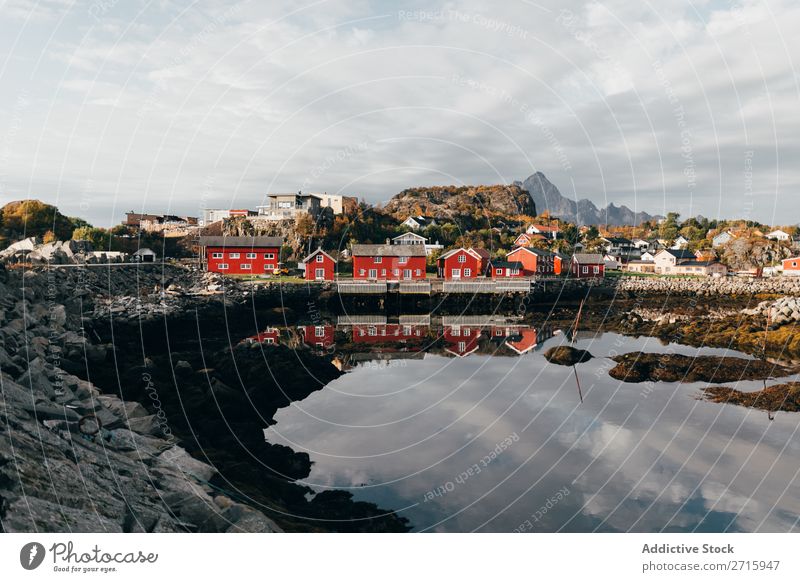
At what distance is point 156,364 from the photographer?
2098 cm

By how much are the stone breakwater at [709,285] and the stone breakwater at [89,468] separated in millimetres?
60373

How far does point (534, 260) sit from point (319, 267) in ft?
103

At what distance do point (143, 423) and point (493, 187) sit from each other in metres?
136

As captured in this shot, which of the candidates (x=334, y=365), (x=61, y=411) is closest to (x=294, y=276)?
(x=334, y=365)

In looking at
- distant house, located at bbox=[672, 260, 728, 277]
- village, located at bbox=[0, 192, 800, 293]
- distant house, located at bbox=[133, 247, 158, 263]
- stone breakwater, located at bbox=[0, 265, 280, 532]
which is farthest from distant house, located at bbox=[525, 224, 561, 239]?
stone breakwater, located at bbox=[0, 265, 280, 532]

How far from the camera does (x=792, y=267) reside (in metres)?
65.4

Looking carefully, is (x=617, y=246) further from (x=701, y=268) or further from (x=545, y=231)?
(x=701, y=268)

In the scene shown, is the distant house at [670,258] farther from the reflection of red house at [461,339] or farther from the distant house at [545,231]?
the reflection of red house at [461,339]

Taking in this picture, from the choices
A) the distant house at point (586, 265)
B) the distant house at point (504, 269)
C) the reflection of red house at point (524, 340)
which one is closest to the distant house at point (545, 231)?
the distant house at point (586, 265)

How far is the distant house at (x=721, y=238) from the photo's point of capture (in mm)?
84556

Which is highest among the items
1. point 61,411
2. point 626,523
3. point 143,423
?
point 61,411

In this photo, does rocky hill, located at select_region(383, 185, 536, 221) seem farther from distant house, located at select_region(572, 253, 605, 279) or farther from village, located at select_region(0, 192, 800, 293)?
distant house, located at select_region(572, 253, 605, 279)

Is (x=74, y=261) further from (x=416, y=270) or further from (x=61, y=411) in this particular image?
(x=61, y=411)

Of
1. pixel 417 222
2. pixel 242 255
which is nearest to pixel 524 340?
Answer: pixel 242 255
